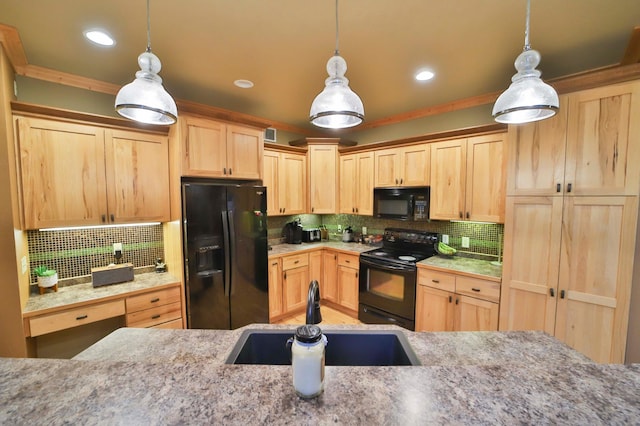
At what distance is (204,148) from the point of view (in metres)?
2.58

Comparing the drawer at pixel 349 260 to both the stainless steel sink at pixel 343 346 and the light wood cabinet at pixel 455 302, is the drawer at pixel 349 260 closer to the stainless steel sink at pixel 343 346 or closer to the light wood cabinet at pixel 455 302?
the light wood cabinet at pixel 455 302

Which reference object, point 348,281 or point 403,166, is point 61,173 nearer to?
point 348,281

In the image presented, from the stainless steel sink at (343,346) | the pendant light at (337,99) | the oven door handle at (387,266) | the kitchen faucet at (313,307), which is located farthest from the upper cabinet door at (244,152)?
the kitchen faucet at (313,307)

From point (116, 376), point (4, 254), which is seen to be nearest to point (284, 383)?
point (116, 376)

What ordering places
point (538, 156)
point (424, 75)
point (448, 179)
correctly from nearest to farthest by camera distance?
1. point (538, 156)
2. point (424, 75)
3. point (448, 179)

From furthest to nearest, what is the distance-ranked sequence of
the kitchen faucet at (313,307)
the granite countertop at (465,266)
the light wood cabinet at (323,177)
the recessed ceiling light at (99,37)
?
1. the light wood cabinet at (323,177)
2. the granite countertop at (465,266)
3. the recessed ceiling light at (99,37)
4. the kitchen faucet at (313,307)

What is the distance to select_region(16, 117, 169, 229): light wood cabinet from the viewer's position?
6.49 ft

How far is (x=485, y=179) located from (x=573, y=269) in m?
1.05

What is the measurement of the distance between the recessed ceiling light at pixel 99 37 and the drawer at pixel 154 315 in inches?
82.4

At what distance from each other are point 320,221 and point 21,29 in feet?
12.0

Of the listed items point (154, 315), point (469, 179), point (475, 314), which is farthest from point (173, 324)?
point (469, 179)

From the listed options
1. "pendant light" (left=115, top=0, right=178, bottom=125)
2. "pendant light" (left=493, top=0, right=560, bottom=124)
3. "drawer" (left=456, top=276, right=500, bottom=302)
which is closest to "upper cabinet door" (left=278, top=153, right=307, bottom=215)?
"drawer" (left=456, top=276, right=500, bottom=302)

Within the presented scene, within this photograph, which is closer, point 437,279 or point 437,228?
point 437,279

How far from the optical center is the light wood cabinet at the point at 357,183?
11.6ft
